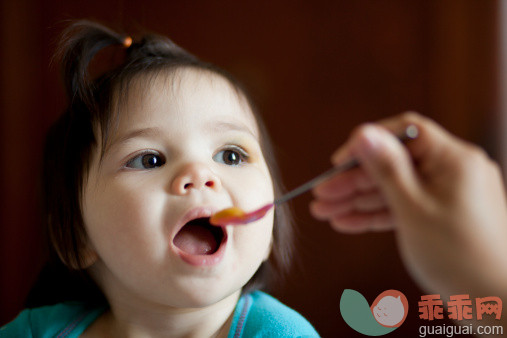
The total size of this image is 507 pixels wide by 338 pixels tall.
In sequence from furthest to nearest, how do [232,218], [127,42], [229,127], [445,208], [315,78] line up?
[315,78], [127,42], [229,127], [232,218], [445,208]

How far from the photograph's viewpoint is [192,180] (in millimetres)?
609

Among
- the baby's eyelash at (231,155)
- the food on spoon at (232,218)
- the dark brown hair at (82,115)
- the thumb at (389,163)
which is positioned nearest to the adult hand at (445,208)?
the thumb at (389,163)

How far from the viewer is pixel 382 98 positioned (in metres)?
1.36

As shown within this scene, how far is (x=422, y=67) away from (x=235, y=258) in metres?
0.96

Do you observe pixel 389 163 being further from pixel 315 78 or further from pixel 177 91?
pixel 315 78

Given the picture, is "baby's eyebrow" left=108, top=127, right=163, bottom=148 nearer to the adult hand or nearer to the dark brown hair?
the dark brown hair

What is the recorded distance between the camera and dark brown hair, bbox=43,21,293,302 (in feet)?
2.34

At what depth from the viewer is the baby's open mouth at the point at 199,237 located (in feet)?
2.09

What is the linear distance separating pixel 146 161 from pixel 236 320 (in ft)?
0.86

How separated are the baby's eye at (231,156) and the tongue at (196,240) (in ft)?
0.33

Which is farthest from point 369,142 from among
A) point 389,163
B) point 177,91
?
point 177,91

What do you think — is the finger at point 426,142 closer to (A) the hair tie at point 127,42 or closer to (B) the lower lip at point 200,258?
(B) the lower lip at point 200,258

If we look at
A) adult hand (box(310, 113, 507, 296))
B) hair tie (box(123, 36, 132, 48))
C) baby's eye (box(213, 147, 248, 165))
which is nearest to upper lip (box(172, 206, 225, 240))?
baby's eye (box(213, 147, 248, 165))

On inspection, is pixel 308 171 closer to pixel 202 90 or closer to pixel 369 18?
pixel 369 18
